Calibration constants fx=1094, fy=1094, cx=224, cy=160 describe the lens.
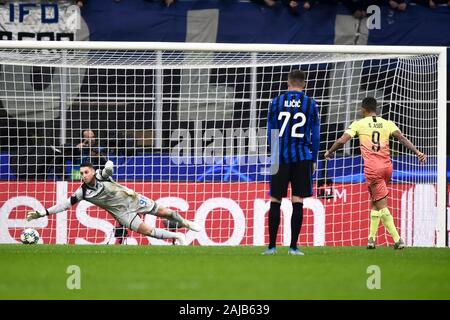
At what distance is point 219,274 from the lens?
27.1 ft

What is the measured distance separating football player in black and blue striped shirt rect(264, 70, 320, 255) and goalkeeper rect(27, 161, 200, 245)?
299 centimetres

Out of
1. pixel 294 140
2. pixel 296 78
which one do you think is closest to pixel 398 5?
pixel 296 78

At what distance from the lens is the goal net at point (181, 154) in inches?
557

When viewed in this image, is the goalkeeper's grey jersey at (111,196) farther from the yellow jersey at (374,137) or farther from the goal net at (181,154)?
the yellow jersey at (374,137)

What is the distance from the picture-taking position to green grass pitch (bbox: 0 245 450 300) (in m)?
7.12

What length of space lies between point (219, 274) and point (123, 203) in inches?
201

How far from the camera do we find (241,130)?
14516mm

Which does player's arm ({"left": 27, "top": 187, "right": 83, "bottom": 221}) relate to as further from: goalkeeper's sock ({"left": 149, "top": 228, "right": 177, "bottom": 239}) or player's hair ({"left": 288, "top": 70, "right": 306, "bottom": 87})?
player's hair ({"left": 288, "top": 70, "right": 306, "bottom": 87})

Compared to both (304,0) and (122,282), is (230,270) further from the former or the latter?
(304,0)

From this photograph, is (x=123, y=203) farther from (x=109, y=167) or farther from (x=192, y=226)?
(x=192, y=226)

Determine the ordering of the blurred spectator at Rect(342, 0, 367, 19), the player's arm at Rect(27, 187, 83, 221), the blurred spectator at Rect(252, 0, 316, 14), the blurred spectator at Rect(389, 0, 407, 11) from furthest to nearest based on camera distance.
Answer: the blurred spectator at Rect(389, 0, 407, 11)
the blurred spectator at Rect(342, 0, 367, 19)
the blurred spectator at Rect(252, 0, 316, 14)
the player's arm at Rect(27, 187, 83, 221)

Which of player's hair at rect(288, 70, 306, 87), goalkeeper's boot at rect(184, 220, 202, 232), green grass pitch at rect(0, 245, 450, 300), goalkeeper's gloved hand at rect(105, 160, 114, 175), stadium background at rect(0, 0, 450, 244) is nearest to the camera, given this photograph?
green grass pitch at rect(0, 245, 450, 300)

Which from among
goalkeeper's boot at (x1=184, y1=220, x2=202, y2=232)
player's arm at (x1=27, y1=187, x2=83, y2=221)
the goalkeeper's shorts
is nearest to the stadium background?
goalkeeper's boot at (x1=184, y1=220, x2=202, y2=232)
